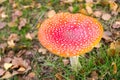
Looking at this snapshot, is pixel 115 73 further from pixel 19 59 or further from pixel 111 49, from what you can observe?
pixel 19 59

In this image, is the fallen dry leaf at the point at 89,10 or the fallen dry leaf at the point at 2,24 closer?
the fallen dry leaf at the point at 89,10

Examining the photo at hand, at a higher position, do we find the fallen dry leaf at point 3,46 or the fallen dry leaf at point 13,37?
the fallen dry leaf at point 13,37

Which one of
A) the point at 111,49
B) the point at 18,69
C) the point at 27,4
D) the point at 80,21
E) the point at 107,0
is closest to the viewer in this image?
the point at 80,21

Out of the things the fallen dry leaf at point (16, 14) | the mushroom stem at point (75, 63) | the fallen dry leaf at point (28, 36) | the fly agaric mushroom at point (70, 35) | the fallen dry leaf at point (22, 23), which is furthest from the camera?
the fallen dry leaf at point (16, 14)

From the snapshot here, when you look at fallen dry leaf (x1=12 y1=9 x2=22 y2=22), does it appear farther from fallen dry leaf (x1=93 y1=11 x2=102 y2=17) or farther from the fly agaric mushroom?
the fly agaric mushroom

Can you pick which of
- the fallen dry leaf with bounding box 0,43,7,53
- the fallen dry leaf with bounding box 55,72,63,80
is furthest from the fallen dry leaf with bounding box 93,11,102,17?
the fallen dry leaf with bounding box 0,43,7,53

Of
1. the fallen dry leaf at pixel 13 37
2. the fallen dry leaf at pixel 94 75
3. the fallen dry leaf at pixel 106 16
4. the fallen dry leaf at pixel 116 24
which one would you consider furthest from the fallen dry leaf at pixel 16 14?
the fallen dry leaf at pixel 94 75

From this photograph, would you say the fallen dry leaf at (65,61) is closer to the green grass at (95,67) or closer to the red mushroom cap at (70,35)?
the green grass at (95,67)

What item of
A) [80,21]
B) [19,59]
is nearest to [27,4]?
[19,59]
